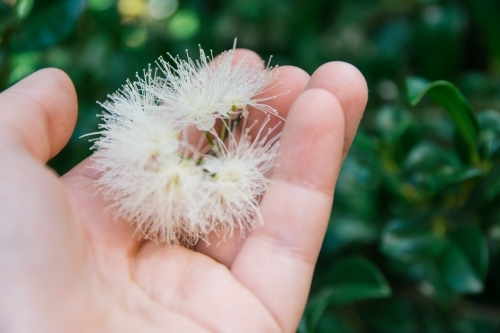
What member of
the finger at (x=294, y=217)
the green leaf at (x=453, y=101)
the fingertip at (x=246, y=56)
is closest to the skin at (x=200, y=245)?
the finger at (x=294, y=217)

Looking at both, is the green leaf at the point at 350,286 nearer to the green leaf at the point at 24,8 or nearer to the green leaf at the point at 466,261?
the green leaf at the point at 466,261

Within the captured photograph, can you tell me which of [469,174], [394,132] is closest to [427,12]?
[394,132]

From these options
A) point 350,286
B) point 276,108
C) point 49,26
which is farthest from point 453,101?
point 49,26

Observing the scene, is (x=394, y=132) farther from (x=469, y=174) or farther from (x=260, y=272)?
(x=260, y=272)

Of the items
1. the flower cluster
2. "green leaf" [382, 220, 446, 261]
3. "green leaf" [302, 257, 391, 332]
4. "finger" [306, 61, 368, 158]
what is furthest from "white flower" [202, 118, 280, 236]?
"green leaf" [382, 220, 446, 261]

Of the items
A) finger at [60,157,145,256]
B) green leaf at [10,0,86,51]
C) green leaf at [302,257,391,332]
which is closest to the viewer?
finger at [60,157,145,256]

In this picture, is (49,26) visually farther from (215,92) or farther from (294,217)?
(294,217)

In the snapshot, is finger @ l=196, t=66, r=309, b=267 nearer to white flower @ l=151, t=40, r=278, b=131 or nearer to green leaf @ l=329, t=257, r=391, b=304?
white flower @ l=151, t=40, r=278, b=131
